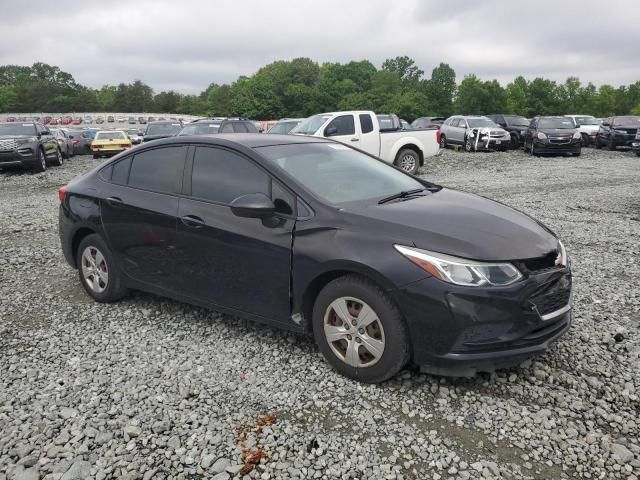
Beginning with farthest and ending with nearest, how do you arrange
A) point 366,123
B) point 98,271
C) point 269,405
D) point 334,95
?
1. point 334,95
2. point 366,123
3. point 98,271
4. point 269,405

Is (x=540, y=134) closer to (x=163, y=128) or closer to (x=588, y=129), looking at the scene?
(x=588, y=129)

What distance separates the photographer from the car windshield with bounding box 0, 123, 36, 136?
58.0 ft

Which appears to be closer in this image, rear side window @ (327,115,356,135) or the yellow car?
rear side window @ (327,115,356,135)

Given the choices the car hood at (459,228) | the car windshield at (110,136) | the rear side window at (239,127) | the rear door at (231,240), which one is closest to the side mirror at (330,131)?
the rear side window at (239,127)

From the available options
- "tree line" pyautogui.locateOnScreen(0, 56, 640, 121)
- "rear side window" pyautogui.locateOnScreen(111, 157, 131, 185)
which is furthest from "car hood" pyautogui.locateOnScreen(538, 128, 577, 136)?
"tree line" pyautogui.locateOnScreen(0, 56, 640, 121)

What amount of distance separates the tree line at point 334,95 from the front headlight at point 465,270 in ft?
251

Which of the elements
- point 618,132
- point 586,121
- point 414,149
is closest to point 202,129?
point 414,149

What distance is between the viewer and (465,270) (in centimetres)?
305

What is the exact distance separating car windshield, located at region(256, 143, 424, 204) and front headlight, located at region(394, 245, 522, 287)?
85cm

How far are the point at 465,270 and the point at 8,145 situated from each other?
17790mm

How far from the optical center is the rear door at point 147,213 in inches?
169

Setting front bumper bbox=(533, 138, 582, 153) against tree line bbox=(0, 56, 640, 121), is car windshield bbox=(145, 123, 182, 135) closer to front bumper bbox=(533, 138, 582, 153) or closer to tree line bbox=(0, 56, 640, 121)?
front bumper bbox=(533, 138, 582, 153)

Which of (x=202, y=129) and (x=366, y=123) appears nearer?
(x=366, y=123)

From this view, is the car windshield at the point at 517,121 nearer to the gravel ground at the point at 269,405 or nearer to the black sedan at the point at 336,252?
the gravel ground at the point at 269,405
